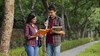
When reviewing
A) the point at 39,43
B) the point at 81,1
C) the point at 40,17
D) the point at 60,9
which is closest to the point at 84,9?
the point at 81,1

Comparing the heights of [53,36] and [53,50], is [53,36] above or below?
above

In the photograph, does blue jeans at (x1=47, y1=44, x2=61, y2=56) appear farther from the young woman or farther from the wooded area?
the wooded area

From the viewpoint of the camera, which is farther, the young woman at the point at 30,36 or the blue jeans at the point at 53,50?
the young woman at the point at 30,36

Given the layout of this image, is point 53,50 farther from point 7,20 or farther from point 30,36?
point 7,20

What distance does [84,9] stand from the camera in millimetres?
42500

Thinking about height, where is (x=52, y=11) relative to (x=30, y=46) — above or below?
above

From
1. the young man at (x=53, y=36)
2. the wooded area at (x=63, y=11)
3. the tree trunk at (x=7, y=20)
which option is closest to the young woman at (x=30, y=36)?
the young man at (x=53, y=36)

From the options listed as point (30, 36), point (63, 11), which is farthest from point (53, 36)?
point (63, 11)

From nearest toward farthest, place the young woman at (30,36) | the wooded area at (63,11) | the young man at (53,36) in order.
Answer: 1. the young man at (53,36)
2. the young woman at (30,36)
3. the wooded area at (63,11)

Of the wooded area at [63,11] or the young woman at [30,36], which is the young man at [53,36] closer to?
the young woman at [30,36]

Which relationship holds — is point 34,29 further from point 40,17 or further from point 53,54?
point 40,17

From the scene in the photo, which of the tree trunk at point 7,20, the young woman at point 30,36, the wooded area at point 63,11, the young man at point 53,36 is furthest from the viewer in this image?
the wooded area at point 63,11

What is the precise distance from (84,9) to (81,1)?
86.3 inches

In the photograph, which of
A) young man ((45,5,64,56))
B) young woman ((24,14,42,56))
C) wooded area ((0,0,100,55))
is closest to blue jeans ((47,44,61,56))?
young man ((45,5,64,56))
